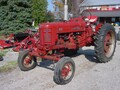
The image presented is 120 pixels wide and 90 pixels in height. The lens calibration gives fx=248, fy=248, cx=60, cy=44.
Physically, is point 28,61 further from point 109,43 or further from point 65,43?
point 109,43

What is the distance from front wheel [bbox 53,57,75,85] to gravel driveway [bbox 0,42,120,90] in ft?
0.41

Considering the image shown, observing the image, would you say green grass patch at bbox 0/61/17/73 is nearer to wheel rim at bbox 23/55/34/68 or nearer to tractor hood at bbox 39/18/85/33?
wheel rim at bbox 23/55/34/68

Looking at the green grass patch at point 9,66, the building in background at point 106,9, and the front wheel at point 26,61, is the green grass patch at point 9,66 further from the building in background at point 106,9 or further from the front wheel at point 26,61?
the building in background at point 106,9

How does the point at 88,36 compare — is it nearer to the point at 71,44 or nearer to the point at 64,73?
the point at 71,44

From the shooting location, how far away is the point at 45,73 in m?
7.11

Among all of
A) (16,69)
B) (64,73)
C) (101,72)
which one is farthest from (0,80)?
(101,72)

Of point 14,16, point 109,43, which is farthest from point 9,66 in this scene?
point 14,16

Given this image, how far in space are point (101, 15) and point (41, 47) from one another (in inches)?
1170

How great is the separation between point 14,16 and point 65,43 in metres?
11.4

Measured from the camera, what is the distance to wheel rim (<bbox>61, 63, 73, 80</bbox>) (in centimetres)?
628

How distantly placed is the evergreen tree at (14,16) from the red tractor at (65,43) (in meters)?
9.95

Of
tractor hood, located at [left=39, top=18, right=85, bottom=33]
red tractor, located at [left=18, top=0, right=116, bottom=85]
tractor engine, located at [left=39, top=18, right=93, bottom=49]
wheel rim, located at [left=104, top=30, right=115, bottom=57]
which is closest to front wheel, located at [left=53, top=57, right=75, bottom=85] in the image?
red tractor, located at [left=18, top=0, right=116, bottom=85]

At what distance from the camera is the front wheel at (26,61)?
7.27 m

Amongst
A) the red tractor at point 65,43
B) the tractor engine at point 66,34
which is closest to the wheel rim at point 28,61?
the red tractor at point 65,43
